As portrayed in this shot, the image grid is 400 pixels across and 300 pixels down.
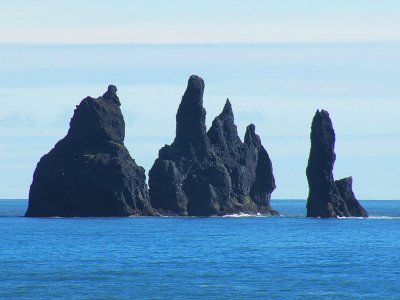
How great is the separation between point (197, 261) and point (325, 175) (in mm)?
87893

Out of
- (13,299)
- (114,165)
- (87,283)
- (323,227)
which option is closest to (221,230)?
(323,227)

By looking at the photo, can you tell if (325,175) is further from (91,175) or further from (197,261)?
(197,261)

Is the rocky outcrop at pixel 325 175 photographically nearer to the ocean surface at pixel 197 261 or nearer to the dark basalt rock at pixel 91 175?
the ocean surface at pixel 197 261

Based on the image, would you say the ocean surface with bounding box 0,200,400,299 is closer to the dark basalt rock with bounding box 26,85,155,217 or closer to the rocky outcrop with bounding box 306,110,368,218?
the rocky outcrop with bounding box 306,110,368,218

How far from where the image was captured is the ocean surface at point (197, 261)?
84125 millimetres

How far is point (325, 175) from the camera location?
193625 mm

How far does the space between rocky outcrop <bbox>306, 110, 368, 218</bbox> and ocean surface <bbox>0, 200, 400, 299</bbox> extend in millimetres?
20298

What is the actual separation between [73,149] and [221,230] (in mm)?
44574

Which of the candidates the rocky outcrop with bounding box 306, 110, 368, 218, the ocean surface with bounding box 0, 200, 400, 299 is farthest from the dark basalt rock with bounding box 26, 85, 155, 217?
the rocky outcrop with bounding box 306, 110, 368, 218

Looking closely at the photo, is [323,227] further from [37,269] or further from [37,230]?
[37,269]

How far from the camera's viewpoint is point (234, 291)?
83750 millimetres

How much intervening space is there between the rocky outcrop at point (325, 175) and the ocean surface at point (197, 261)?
66.6ft

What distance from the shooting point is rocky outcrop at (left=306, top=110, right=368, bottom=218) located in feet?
636

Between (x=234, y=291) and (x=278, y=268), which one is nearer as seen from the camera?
(x=234, y=291)
